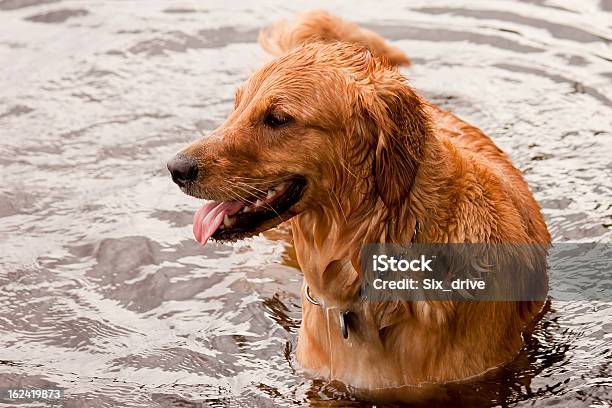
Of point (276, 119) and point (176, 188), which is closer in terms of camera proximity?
point (276, 119)

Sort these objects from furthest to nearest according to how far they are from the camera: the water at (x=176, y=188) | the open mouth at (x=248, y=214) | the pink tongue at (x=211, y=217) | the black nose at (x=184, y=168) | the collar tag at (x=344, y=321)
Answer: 1. the water at (x=176, y=188)
2. the collar tag at (x=344, y=321)
3. the pink tongue at (x=211, y=217)
4. the open mouth at (x=248, y=214)
5. the black nose at (x=184, y=168)

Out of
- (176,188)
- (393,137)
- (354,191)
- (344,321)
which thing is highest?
(393,137)

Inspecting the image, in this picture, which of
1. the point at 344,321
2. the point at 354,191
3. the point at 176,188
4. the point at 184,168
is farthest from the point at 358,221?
the point at 176,188

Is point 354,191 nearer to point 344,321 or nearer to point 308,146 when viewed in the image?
point 308,146

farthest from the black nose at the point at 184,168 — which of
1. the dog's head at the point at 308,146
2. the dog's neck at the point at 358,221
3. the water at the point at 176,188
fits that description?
the water at the point at 176,188

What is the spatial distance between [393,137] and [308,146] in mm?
482

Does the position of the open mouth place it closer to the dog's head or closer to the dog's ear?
the dog's head

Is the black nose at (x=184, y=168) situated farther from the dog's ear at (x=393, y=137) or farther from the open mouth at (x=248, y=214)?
the dog's ear at (x=393, y=137)

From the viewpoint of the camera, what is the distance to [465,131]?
8.29m

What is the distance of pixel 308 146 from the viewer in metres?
6.34

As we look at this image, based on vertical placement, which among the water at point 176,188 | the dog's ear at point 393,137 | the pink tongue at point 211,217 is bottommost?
the water at point 176,188

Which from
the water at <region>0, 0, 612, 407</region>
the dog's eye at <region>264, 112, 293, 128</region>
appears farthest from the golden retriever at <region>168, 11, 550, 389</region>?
the water at <region>0, 0, 612, 407</region>

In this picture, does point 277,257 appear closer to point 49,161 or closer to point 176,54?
point 49,161

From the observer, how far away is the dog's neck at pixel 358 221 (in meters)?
6.49
